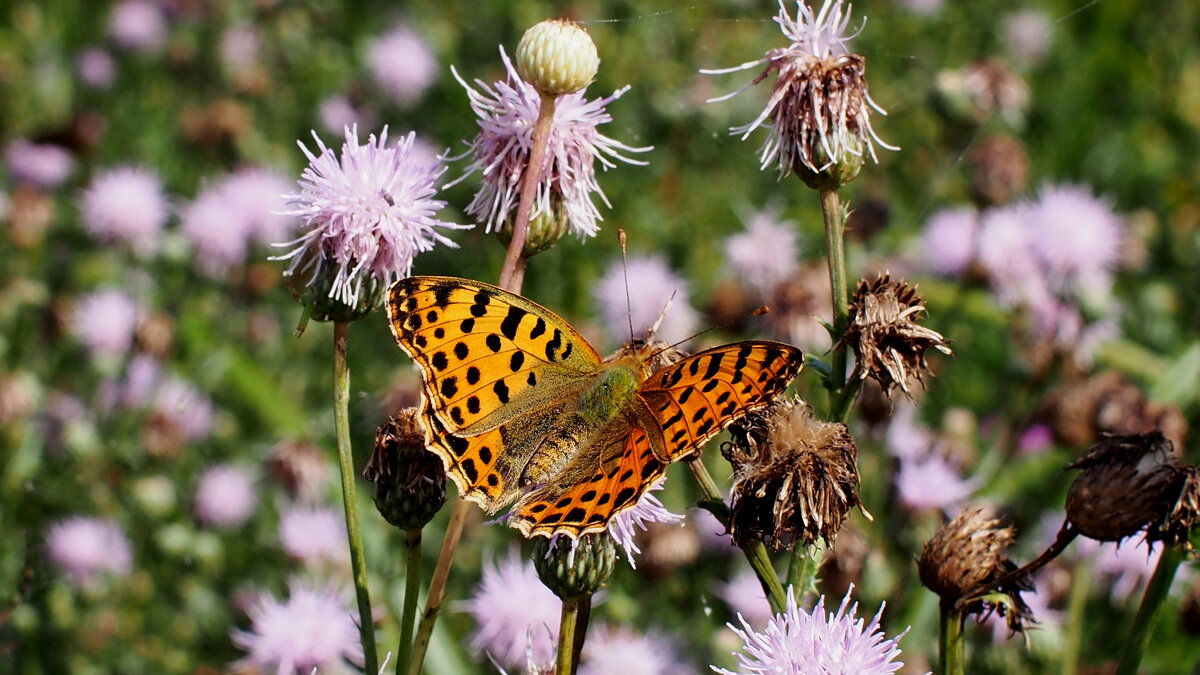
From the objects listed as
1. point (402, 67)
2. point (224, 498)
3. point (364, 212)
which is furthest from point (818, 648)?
point (402, 67)

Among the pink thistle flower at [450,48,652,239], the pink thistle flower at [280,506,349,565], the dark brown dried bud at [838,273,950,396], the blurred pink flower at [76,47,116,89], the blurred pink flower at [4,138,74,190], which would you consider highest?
the blurred pink flower at [76,47,116,89]

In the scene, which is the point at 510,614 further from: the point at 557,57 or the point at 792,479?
the point at 557,57

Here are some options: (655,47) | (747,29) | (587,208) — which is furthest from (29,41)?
(587,208)

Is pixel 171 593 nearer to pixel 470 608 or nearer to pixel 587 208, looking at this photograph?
pixel 470 608

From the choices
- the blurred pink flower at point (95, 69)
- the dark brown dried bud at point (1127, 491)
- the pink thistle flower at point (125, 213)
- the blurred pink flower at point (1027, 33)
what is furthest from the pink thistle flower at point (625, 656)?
the blurred pink flower at point (95, 69)

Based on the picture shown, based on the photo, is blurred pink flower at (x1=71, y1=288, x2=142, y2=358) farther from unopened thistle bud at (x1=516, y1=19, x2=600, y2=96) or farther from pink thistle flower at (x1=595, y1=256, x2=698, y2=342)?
unopened thistle bud at (x1=516, y1=19, x2=600, y2=96)

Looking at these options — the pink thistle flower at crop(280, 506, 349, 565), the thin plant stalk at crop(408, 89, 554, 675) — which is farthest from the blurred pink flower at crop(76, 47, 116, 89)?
the thin plant stalk at crop(408, 89, 554, 675)

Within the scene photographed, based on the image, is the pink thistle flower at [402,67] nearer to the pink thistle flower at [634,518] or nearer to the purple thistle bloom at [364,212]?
the purple thistle bloom at [364,212]
